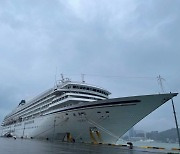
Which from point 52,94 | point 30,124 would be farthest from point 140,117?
point 30,124

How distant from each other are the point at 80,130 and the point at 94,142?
2.82m

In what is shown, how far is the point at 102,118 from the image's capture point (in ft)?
98.5

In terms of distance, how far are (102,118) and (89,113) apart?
2.06m

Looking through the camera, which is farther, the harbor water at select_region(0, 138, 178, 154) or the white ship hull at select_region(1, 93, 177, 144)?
the white ship hull at select_region(1, 93, 177, 144)

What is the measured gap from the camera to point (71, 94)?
118 feet

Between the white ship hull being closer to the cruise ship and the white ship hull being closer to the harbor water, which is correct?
the cruise ship

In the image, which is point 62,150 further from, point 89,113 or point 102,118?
point 89,113

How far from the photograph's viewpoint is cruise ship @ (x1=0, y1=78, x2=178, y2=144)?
93.1ft

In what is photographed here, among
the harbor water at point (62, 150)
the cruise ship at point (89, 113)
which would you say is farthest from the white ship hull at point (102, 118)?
the harbor water at point (62, 150)

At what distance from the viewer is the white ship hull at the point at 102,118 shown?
28.2m

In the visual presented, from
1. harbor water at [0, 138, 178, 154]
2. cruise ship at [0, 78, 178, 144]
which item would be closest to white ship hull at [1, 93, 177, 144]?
cruise ship at [0, 78, 178, 144]

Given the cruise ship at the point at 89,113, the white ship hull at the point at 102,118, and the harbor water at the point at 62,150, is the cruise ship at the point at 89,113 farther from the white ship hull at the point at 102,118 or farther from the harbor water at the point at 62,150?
the harbor water at the point at 62,150

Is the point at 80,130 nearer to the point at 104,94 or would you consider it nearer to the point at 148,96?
the point at 104,94

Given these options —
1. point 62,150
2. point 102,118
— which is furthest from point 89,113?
point 62,150
